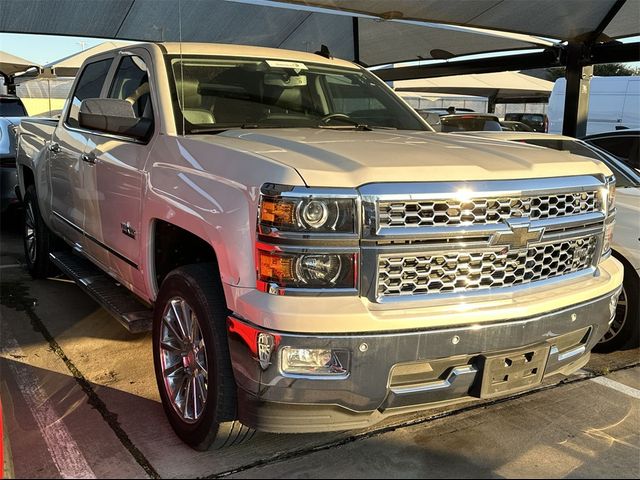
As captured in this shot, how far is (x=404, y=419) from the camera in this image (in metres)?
3.35

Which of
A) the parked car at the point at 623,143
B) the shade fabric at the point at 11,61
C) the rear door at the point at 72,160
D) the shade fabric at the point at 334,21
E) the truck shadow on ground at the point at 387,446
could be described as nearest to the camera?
the truck shadow on ground at the point at 387,446

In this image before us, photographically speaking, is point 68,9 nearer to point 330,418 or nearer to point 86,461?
point 86,461

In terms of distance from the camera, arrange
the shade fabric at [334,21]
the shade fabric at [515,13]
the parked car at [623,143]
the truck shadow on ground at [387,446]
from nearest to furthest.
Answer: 1. the truck shadow on ground at [387,446]
2. the parked car at [623,143]
3. the shade fabric at [515,13]
4. the shade fabric at [334,21]

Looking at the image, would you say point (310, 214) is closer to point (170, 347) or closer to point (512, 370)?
point (512, 370)

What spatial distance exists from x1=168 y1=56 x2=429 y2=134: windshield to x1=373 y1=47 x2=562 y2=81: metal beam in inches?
225

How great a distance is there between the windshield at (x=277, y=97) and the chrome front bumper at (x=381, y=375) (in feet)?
5.20

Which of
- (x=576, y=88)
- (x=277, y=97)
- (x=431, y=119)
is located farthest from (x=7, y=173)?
(x=576, y=88)

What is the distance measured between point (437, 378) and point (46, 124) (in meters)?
4.65

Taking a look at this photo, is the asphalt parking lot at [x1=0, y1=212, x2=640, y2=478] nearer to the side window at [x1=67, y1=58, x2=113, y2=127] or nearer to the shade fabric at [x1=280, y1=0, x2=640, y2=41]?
the side window at [x1=67, y1=58, x2=113, y2=127]

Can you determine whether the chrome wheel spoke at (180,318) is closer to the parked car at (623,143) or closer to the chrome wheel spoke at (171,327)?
the chrome wheel spoke at (171,327)

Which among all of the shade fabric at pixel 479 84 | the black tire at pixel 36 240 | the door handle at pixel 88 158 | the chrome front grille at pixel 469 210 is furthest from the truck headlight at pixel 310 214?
the shade fabric at pixel 479 84

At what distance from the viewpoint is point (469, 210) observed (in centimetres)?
255

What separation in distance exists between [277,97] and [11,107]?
31.6 feet

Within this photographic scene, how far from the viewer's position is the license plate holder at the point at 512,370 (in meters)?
2.60
